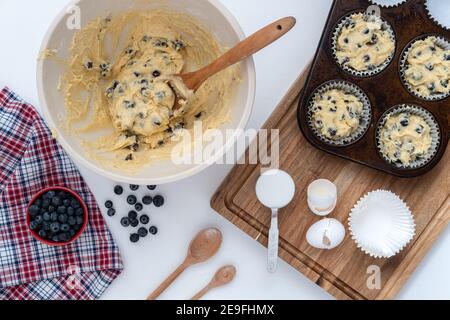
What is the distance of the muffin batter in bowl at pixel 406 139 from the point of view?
2.20 metres

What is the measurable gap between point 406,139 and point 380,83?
8.7 inches

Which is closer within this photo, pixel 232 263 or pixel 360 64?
pixel 360 64

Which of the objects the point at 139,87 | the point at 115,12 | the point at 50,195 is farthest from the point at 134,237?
the point at 115,12

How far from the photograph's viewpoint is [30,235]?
2.39 metres

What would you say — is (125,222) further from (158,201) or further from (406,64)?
(406,64)

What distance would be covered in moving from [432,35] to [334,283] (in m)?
0.97

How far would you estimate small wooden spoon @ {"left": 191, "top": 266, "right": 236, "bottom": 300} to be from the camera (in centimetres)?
241

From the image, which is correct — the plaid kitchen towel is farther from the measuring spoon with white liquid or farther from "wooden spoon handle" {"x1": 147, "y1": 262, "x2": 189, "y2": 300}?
the measuring spoon with white liquid

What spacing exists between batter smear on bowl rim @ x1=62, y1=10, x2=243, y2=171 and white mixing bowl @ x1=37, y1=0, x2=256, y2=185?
0.04 meters

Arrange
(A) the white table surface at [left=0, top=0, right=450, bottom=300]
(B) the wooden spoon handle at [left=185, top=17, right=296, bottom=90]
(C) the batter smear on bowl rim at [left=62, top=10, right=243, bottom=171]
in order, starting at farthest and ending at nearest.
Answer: (A) the white table surface at [left=0, top=0, right=450, bottom=300], (C) the batter smear on bowl rim at [left=62, top=10, right=243, bottom=171], (B) the wooden spoon handle at [left=185, top=17, right=296, bottom=90]

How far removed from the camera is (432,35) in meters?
2.18

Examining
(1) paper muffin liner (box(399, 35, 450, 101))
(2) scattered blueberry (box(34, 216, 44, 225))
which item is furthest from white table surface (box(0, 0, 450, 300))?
(1) paper muffin liner (box(399, 35, 450, 101))
